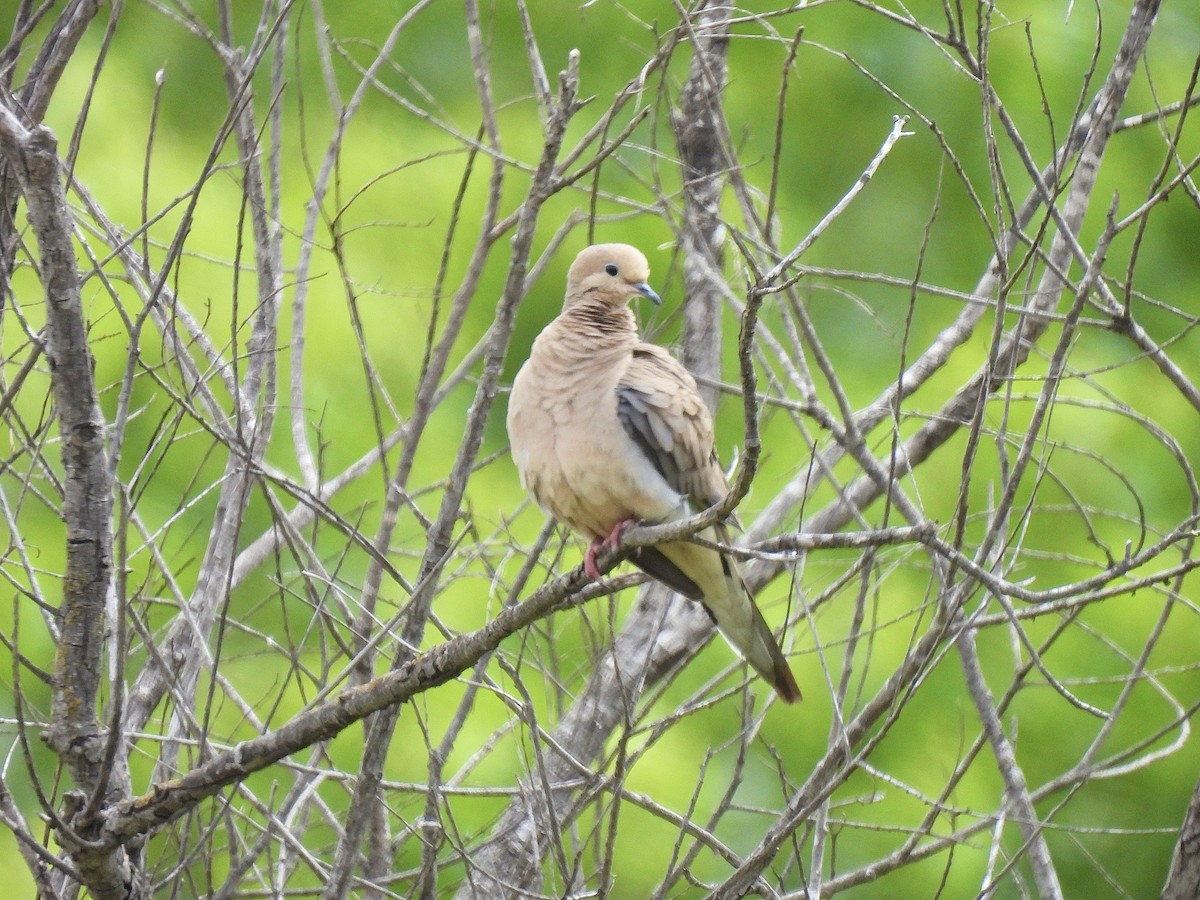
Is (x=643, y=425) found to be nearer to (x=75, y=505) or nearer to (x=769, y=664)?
(x=769, y=664)

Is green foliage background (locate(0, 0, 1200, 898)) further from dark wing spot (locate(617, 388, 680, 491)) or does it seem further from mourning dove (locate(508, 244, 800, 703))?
dark wing spot (locate(617, 388, 680, 491))

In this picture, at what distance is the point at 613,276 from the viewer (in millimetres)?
3135

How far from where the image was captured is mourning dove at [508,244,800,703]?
2.75 metres

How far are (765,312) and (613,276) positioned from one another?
1.43m

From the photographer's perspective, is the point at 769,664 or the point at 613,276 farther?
the point at 613,276

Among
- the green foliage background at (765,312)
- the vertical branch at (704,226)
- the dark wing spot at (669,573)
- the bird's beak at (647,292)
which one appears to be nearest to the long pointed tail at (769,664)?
the dark wing spot at (669,573)

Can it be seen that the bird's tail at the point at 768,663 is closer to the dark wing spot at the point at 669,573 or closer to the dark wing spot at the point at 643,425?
the dark wing spot at the point at 669,573

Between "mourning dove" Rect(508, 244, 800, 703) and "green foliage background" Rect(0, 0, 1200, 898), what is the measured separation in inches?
65.9

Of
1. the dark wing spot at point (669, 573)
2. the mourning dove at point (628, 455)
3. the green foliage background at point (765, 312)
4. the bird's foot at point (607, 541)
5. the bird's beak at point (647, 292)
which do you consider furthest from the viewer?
the green foliage background at point (765, 312)

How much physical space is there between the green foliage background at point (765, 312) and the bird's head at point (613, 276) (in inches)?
62.2

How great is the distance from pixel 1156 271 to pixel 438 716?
12.1 feet

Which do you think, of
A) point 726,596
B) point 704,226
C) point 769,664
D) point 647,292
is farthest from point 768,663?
point 704,226

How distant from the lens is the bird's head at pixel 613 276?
311 centimetres

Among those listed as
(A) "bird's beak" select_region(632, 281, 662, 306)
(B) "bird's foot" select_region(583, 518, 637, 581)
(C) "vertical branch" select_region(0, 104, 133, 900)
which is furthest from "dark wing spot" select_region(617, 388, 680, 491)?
(C) "vertical branch" select_region(0, 104, 133, 900)
